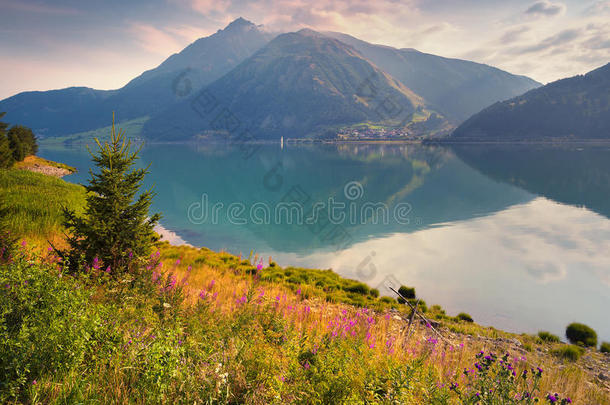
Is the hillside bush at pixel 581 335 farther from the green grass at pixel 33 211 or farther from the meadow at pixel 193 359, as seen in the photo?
the green grass at pixel 33 211

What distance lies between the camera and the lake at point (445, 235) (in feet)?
53.7

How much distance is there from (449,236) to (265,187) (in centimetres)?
3697

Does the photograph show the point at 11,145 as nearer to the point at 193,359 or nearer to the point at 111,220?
the point at 111,220

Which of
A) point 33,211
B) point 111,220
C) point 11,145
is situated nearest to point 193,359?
point 111,220

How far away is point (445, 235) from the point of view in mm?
28094

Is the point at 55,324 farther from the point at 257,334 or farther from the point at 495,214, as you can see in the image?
the point at 495,214

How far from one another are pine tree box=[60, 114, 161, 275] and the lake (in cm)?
1302

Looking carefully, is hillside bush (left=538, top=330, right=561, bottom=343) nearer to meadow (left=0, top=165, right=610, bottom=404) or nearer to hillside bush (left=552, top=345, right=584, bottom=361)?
hillside bush (left=552, top=345, right=584, bottom=361)

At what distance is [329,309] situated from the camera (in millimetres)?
10047

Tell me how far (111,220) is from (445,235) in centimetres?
2744

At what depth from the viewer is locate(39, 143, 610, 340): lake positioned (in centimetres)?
1636

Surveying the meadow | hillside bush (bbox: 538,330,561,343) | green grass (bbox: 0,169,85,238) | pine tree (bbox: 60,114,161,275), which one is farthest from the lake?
pine tree (bbox: 60,114,161,275)

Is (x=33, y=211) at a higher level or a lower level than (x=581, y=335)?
higher

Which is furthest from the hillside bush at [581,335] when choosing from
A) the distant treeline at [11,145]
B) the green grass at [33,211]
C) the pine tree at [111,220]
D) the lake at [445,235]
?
the distant treeline at [11,145]
